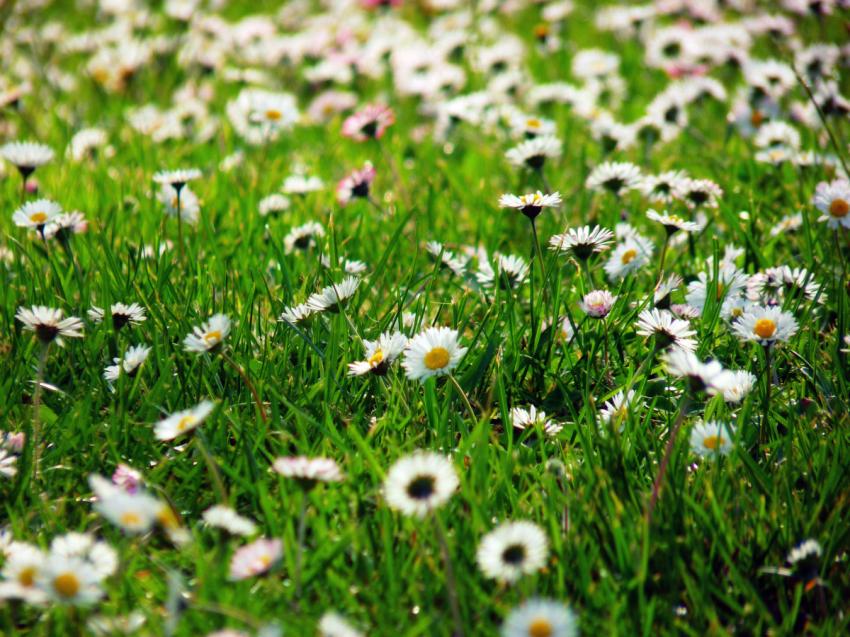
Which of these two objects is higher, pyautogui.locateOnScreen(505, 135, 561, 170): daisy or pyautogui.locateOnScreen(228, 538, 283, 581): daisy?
pyautogui.locateOnScreen(505, 135, 561, 170): daisy

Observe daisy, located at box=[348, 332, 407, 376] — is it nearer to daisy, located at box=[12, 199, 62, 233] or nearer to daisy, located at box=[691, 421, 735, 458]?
daisy, located at box=[691, 421, 735, 458]

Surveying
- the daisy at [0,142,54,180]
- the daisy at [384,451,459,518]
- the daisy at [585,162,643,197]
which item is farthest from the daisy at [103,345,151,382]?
the daisy at [585,162,643,197]

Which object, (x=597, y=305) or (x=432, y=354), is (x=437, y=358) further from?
(x=597, y=305)

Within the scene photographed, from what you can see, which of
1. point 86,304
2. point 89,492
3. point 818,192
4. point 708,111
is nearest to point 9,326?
point 86,304

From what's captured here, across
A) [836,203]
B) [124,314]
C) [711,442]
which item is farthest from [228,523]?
[836,203]

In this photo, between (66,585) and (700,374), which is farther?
(700,374)

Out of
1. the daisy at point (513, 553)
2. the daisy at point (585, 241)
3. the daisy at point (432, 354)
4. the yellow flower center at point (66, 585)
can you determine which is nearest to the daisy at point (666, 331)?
the daisy at point (585, 241)
